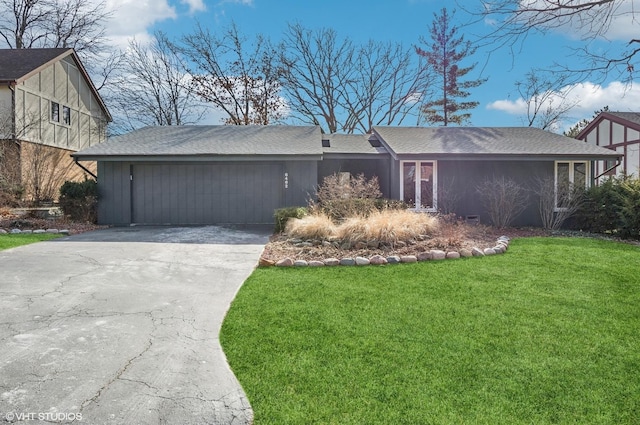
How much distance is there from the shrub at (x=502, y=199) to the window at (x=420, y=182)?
1518 mm

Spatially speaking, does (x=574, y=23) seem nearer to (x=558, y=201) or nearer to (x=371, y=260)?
(x=371, y=260)

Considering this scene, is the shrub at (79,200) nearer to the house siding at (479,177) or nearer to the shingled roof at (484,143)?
the shingled roof at (484,143)

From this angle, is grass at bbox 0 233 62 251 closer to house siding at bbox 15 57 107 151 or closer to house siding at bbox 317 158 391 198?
house siding at bbox 317 158 391 198

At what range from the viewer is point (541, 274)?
597 cm

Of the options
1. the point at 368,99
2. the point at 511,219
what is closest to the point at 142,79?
the point at 368,99

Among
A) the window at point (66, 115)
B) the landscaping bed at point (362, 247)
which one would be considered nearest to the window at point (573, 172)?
the landscaping bed at point (362, 247)

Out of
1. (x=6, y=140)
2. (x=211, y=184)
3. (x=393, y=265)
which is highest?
(x=6, y=140)

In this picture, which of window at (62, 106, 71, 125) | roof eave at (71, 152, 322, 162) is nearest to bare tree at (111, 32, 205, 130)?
window at (62, 106, 71, 125)

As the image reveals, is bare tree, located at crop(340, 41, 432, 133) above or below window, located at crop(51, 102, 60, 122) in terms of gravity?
above

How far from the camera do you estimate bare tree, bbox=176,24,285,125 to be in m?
23.6

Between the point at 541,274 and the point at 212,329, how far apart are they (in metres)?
4.93

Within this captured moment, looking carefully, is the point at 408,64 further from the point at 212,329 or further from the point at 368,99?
the point at 212,329

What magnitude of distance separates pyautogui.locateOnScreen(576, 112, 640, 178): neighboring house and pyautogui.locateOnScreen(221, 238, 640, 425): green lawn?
1701 cm

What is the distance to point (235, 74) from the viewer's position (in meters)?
23.8
